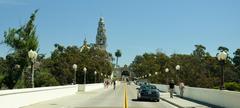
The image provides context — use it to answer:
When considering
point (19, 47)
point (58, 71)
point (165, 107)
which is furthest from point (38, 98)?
point (58, 71)

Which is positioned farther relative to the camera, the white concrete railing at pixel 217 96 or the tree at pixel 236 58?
the tree at pixel 236 58

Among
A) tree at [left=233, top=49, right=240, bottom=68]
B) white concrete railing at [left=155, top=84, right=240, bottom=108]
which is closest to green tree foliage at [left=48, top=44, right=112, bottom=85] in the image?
tree at [left=233, top=49, right=240, bottom=68]

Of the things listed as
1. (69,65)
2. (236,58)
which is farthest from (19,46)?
(236,58)

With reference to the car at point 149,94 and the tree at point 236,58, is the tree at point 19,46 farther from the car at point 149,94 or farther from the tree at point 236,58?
the tree at point 236,58

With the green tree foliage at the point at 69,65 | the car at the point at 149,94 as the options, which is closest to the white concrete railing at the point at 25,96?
the car at the point at 149,94

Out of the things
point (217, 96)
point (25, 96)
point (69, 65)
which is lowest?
point (217, 96)

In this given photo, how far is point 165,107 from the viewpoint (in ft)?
93.3

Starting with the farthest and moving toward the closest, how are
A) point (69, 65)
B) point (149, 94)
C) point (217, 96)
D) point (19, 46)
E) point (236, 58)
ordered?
point (236, 58), point (69, 65), point (19, 46), point (149, 94), point (217, 96)

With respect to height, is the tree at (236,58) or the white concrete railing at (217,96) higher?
the tree at (236,58)

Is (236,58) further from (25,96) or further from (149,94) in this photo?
(25,96)

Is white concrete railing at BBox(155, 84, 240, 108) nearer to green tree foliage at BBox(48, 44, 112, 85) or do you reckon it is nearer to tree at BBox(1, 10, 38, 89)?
tree at BBox(1, 10, 38, 89)

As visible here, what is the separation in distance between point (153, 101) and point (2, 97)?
55.5ft

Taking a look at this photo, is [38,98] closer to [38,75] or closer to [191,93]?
[191,93]

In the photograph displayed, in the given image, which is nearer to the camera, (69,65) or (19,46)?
(19,46)
